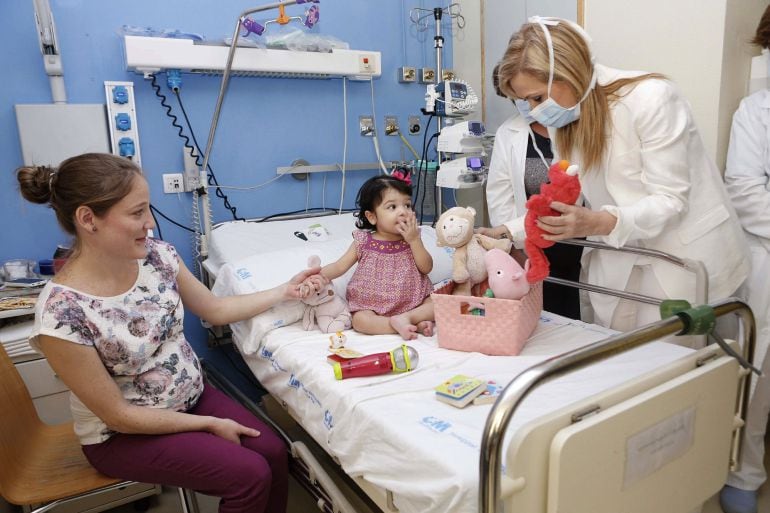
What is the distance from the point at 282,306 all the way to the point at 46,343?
2.70 feet

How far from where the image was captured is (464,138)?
2652 millimetres

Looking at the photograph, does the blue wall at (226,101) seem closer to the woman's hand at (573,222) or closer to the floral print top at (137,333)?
the floral print top at (137,333)

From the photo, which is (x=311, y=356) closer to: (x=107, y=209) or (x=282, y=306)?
(x=282, y=306)

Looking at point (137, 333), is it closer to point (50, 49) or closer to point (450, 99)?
point (50, 49)

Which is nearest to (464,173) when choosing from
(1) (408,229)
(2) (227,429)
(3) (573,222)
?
(1) (408,229)

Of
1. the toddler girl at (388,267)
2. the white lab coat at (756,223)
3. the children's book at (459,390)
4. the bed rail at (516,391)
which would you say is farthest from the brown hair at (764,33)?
the children's book at (459,390)

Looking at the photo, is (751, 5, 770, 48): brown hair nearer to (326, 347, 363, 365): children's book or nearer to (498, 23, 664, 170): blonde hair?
(498, 23, 664, 170): blonde hair

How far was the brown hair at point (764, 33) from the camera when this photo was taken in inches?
80.0

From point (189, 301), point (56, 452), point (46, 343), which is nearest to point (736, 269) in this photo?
point (189, 301)

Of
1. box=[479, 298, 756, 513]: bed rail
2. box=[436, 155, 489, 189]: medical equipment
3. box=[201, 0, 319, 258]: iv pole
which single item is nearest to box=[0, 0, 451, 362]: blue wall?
box=[201, 0, 319, 258]: iv pole

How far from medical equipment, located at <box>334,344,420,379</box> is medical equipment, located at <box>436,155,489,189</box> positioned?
1204 mm

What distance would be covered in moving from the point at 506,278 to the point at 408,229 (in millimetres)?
432

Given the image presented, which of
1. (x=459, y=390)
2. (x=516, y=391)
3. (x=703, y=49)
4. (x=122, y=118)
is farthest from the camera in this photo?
(x=122, y=118)

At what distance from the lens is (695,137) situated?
1.71 m
